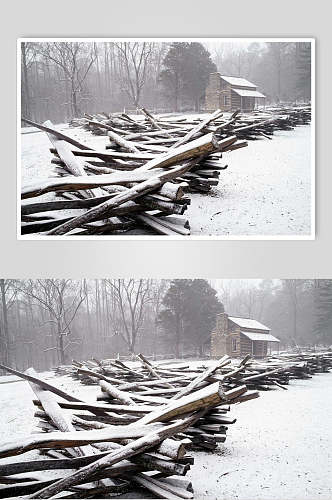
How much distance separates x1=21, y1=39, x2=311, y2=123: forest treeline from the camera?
435 cm

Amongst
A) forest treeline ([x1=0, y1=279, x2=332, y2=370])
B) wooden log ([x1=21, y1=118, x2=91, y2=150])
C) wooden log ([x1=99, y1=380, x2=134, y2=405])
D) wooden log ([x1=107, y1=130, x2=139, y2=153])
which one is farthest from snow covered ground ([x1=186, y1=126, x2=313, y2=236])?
wooden log ([x1=99, y1=380, x2=134, y2=405])

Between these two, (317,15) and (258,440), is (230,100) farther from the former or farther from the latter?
(258,440)

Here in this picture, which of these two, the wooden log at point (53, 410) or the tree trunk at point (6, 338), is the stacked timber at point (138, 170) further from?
the wooden log at point (53, 410)

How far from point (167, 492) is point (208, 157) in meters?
1.89

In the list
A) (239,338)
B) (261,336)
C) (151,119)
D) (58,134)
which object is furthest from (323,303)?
(58,134)

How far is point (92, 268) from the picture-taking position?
14.4 feet

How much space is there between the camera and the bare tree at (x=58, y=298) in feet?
14.4

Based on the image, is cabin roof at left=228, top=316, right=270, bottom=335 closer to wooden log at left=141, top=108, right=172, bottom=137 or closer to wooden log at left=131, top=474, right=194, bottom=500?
wooden log at left=131, top=474, right=194, bottom=500

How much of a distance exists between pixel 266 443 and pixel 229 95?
2.03 meters

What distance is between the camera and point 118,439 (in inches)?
161

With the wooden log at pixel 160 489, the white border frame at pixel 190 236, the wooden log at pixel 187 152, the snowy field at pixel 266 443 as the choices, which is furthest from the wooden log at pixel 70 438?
the wooden log at pixel 187 152

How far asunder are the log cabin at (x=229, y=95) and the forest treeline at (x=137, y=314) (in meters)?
1.04

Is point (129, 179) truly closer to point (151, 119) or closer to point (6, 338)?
point (151, 119)

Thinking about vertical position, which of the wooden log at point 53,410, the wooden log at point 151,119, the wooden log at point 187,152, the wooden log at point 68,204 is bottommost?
the wooden log at point 53,410
